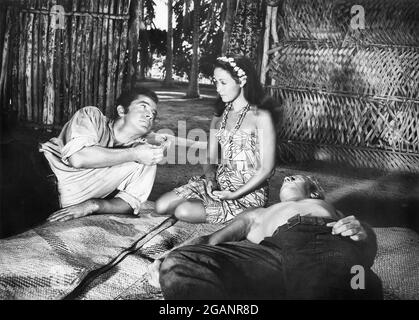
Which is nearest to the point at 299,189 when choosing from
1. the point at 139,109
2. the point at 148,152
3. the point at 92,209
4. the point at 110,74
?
the point at 148,152

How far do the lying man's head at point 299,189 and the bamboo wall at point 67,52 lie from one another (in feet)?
3.82

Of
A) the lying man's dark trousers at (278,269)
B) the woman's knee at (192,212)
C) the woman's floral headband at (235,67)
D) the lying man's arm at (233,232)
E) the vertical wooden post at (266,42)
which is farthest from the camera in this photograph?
the vertical wooden post at (266,42)

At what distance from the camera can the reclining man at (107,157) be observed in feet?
9.09

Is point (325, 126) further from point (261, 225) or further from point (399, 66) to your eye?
point (261, 225)

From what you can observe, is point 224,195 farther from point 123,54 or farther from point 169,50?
point 123,54

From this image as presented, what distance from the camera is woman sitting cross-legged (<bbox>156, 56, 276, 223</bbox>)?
2631 millimetres

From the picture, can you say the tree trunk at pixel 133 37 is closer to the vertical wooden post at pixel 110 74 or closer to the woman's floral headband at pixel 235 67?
the vertical wooden post at pixel 110 74

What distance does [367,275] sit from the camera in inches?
92.5

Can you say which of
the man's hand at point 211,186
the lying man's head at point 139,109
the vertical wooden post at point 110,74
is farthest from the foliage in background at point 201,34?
the man's hand at point 211,186

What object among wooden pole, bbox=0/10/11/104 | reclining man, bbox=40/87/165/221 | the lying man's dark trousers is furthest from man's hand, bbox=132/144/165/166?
wooden pole, bbox=0/10/11/104

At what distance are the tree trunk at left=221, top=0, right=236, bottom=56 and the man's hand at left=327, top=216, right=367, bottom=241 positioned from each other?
1.15 metres
